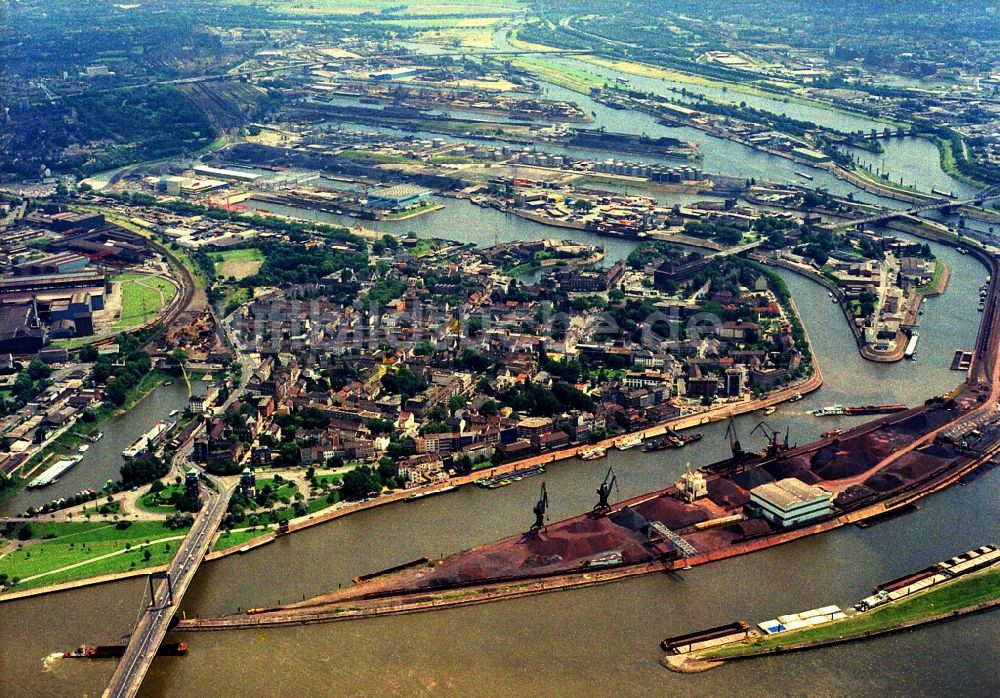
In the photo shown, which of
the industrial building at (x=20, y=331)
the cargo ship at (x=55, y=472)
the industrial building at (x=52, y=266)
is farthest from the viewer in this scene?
the industrial building at (x=52, y=266)

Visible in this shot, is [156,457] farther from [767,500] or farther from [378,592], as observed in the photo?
[767,500]

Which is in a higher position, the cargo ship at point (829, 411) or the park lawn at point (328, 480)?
the cargo ship at point (829, 411)

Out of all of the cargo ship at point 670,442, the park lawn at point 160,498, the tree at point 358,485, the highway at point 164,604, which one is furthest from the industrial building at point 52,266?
the cargo ship at point 670,442

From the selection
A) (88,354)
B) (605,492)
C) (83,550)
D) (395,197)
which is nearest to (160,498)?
(83,550)

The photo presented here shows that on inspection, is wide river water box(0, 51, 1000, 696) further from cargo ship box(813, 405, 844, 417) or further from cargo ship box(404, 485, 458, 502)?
cargo ship box(813, 405, 844, 417)

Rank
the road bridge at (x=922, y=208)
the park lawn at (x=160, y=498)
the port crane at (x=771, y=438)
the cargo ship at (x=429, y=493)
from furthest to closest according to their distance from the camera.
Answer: the road bridge at (x=922, y=208) < the port crane at (x=771, y=438) < the cargo ship at (x=429, y=493) < the park lawn at (x=160, y=498)

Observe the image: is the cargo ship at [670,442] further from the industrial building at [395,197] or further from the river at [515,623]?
the industrial building at [395,197]

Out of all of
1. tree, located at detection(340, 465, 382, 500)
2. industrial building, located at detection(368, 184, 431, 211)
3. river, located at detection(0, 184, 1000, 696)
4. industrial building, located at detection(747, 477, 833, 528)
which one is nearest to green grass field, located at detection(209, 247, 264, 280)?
industrial building, located at detection(368, 184, 431, 211)

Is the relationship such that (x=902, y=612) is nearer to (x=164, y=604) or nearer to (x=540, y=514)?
(x=540, y=514)
